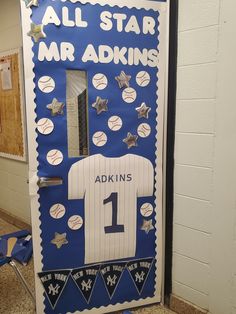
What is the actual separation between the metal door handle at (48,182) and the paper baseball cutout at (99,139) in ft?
0.96

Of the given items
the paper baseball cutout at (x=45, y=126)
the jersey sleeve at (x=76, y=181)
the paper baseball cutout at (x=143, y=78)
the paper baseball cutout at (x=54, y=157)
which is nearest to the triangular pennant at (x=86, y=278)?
the jersey sleeve at (x=76, y=181)

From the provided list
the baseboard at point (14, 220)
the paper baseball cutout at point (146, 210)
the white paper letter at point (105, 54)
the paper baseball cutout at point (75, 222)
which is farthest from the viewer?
the baseboard at point (14, 220)

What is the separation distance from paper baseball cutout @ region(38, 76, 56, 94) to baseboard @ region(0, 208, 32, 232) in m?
1.76

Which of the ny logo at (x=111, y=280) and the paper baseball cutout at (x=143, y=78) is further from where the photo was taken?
the ny logo at (x=111, y=280)

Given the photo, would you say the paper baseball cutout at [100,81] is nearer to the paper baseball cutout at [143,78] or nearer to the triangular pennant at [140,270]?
the paper baseball cutout at [143,78]

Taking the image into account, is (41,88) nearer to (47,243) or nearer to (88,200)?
(88,200)

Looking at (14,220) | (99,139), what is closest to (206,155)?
(99,139)

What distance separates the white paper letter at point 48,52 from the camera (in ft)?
5.00

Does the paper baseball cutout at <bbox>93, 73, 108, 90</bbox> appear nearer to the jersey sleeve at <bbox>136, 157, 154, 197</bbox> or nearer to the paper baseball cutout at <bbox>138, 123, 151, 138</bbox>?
the paper baseball cutout at <bbox>138, 123, 151, 138</bbox>

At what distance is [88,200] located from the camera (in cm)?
172

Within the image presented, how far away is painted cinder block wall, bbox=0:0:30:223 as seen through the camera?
8.89 feet

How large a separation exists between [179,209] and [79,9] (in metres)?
1.26

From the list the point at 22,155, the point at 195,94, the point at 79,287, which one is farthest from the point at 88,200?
the point at 22,155

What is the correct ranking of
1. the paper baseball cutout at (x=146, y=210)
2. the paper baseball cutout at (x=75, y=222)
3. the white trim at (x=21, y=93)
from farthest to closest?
the white trim at (x=21, y=93), the paper baseball cutout at (x=146, y=210), the paper baseball cutout at (x=75, y=222)
